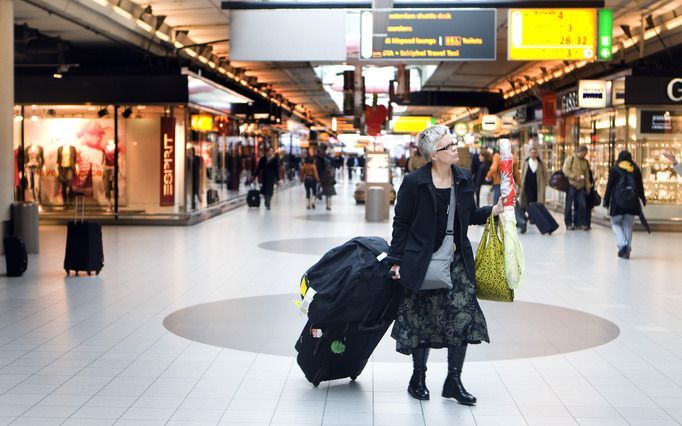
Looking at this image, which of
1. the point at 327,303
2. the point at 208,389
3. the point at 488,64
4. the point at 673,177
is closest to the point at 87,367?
the point at 208,389

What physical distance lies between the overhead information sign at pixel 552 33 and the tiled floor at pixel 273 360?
367cm

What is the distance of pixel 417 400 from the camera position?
5.93m

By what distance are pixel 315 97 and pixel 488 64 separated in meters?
15.3

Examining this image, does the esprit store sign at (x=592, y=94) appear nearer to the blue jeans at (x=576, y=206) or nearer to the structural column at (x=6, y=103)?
the blue jeans at (x=576, y=206)

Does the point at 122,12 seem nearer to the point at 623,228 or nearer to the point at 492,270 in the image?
the point at 623,228

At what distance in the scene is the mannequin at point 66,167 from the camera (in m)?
20.3

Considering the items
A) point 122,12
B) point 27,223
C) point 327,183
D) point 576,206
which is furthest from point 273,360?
point 327,183

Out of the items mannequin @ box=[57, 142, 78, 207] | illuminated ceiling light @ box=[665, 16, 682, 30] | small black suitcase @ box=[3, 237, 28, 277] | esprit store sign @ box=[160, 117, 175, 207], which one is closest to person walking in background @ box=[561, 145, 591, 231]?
→ illuminated ceiling light @ box=[665, 16, 682, 30]

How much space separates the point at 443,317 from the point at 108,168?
15695mm

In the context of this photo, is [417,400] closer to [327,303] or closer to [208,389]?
[327,303]

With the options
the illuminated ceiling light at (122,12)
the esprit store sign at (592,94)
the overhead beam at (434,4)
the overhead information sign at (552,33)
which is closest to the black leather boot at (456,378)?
the overhead beam at (434,4)

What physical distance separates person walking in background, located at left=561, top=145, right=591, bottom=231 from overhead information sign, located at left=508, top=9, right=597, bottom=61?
14.3ft

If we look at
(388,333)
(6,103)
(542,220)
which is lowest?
(388,333)

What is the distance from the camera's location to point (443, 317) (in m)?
5.73
